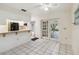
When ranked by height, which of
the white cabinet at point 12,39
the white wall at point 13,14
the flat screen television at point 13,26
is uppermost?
the white wall at point 13,14

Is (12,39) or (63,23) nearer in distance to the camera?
(12,39)

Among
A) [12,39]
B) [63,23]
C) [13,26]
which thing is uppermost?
[63,23]

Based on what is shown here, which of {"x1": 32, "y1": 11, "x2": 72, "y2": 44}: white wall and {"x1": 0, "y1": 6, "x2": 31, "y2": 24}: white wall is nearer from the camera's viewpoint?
{"x1": 0, "y1": 6, "x2": 31, "y2": 24}: white wall

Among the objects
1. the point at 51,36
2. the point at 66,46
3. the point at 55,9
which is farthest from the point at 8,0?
the point at 66,46

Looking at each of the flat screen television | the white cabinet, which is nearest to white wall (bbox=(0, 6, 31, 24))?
→ the flat screen television

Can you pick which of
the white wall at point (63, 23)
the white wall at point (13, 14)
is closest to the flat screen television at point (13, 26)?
the white wall at point (13, 14)

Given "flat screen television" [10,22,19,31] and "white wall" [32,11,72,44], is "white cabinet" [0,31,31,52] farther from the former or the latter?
"white wall" [32,11,72,44]

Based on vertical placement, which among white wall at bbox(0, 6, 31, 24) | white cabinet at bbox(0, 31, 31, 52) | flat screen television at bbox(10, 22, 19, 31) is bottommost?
white cabinet at bbox(0, 31, 31, 52)

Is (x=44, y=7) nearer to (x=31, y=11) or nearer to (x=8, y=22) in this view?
(x=31, y=11)

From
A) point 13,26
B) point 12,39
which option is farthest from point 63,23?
point 12,39

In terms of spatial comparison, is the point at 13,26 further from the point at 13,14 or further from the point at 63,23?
the point at 63,23

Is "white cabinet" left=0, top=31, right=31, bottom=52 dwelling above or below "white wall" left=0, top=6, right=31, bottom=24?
below

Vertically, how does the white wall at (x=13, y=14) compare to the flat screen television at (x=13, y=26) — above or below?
above

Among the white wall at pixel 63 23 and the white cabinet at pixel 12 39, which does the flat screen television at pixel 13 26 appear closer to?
the white cabinet at pixel 12 39
